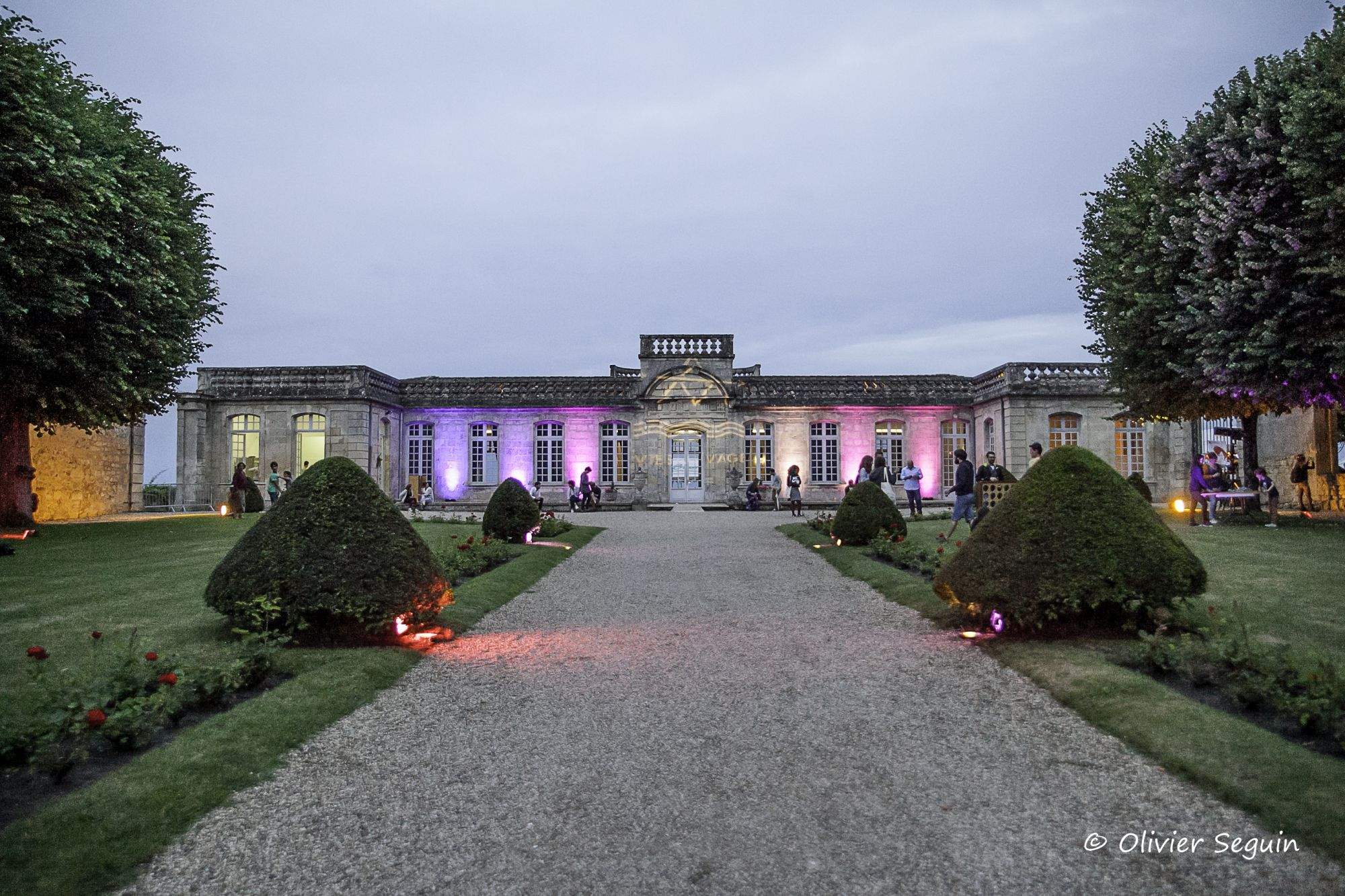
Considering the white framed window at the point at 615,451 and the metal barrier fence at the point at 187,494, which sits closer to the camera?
the metal barrier fence at the point at 187,494

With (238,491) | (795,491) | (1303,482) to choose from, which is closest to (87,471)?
(238,491)

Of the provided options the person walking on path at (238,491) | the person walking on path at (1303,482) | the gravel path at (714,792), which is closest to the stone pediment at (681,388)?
the person walking on path at (238,491)

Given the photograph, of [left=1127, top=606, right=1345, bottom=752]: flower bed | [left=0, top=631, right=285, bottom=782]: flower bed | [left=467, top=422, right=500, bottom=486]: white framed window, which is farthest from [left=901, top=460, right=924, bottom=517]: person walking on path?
[left=467, top=422, right=500, bottom=486]: white framed window

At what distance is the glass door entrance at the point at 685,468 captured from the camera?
3053cm

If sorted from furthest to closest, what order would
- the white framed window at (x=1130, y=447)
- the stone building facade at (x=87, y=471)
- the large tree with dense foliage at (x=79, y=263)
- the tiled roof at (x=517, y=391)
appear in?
the tiled roof at (x=517, y=391)
the white framed window at (x=1130, y=447)
the stone building facade at (x=87, y=471)
the large tree with dense foliage at (x=79, y=263)

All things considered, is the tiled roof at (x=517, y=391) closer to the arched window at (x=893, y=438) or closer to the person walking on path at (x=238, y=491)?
the arched window at (x=893, y=438)

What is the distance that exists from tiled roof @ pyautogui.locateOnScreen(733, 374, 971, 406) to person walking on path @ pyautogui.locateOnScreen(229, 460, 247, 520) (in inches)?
693

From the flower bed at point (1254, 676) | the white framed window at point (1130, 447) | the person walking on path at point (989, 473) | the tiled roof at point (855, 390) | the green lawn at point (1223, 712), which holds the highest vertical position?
the tiled roof at point (855, 390)

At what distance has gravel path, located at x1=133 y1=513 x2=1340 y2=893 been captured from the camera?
2.81 m

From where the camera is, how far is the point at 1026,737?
13.8 ft

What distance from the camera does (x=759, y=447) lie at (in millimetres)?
30766

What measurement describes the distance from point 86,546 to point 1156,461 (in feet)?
102

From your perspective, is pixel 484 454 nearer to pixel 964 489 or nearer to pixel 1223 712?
pixel 964 489

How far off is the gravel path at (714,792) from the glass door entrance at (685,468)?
956 inches
